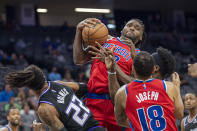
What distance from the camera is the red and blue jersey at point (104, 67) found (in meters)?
4.71

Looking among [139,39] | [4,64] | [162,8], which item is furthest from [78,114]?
[162,8]

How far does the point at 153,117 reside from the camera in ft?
12.2

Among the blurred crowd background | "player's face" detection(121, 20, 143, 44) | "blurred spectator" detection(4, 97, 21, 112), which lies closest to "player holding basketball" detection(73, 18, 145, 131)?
"player's face" detection(121, 20, 143, 44)

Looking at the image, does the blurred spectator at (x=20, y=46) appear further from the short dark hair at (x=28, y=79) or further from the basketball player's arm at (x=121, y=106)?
the basketball player's arm at (x=121, y=106)

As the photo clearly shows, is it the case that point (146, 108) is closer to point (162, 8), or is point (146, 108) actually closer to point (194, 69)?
point (194, 69)

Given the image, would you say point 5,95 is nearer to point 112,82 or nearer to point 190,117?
point 190,117

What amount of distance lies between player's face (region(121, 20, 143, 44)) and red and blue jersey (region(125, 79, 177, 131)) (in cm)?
127

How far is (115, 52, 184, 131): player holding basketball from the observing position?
146 inches

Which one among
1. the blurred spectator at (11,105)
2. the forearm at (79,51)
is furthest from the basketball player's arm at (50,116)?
the blurred spectator at (11,105)

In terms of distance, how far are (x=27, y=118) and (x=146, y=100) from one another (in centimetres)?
649

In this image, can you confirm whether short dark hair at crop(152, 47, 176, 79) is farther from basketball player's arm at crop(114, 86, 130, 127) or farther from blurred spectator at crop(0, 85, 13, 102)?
blurred spectator at crop(0, 85, 13, 102)

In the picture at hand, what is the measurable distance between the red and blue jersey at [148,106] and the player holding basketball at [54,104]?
2.17ft

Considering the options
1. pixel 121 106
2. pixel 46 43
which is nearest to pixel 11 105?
pixel 121 106

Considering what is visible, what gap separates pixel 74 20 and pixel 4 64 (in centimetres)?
1327
